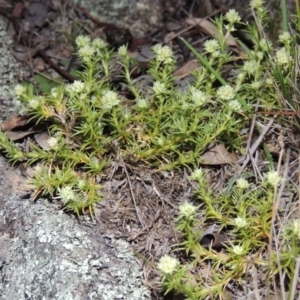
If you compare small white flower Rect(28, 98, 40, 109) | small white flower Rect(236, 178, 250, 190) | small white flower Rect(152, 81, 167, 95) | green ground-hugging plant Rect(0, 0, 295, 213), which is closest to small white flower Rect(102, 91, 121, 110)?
green ground-hugging plant Rect(0, 0, 295, 213)

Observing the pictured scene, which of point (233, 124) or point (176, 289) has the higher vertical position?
point (233, 124)

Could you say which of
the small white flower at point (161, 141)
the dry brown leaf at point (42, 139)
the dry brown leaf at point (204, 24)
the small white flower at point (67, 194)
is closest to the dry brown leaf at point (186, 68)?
the dry brown leaf at point (204, 24)

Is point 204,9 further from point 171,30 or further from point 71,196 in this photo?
point 71,196

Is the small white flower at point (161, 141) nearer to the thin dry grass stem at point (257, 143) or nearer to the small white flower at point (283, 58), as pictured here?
the thin dry grass stem at point (257, 143)

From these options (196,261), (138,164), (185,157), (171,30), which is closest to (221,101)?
(185,157)

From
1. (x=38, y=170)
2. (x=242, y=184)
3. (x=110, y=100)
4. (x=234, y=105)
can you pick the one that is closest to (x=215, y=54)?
(x=234, y=105)

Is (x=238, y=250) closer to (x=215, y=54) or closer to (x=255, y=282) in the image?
(x=255, y=282)

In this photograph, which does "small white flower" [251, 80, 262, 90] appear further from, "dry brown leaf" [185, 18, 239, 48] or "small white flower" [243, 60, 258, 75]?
"dry brown leaf" [185, 18, 239, 48]
